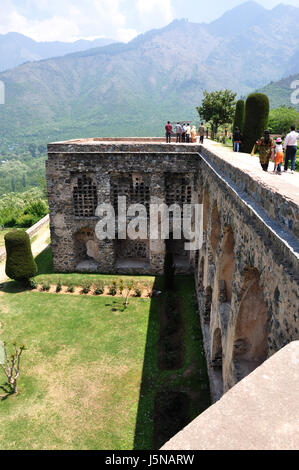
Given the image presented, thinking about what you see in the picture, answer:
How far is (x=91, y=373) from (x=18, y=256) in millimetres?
9705

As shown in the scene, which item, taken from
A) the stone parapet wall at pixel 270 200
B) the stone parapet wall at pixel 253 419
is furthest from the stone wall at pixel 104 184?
the stone parapet wall at pixel 253 419

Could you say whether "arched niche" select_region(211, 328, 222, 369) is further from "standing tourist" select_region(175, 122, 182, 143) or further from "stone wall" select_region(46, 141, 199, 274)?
"standing tourist" select_region(175, 122, 182, 143)

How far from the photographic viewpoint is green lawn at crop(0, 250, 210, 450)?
11.5 meters

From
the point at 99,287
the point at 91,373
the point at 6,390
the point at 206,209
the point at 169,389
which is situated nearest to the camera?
the point at 169,389

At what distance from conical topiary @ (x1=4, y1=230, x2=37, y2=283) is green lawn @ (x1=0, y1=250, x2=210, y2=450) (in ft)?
4.93

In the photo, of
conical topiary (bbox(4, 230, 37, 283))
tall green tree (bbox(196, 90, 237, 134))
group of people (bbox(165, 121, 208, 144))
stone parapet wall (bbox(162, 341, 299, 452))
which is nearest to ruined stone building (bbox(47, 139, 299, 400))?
stone parapet wall (bbox(162, 341, 299, 452))

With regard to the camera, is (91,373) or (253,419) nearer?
(253,419)

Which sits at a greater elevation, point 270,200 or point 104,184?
point 270,200

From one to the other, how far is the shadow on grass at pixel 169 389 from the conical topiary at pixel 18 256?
8.69 meters

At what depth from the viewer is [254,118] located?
65.9 feet

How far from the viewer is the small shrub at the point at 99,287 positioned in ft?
68.5

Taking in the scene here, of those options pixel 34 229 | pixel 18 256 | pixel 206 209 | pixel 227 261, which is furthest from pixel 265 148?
pixel 34 229

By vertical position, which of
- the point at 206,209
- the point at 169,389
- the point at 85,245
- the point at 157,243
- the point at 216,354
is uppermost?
the point at 206,209

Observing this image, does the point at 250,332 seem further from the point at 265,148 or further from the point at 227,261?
the point at 265,148
